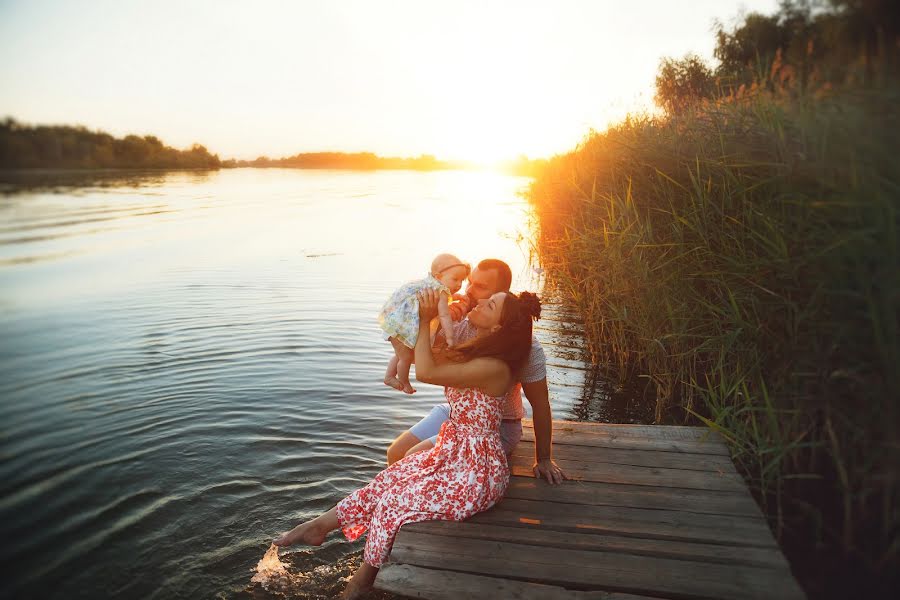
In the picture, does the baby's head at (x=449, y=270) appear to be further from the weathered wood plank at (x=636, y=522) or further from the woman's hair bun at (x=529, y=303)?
the weathered wood plank at (x=636, y=522)

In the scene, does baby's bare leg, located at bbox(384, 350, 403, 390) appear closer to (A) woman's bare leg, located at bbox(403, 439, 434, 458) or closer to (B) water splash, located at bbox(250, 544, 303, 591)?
(A) woman's bare leg, located at bbox(403, 439, 434, 458)

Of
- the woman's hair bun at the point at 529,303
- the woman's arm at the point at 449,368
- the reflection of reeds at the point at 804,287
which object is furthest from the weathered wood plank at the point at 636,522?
the woman's hair bun at the point at 529,303

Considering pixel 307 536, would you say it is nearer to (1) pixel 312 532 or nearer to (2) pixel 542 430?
(1) pixel 312 532

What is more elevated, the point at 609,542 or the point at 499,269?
the point at 499,269

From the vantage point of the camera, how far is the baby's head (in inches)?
113

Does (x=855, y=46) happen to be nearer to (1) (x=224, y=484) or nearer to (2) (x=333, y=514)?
(2) (x=333, y=514)

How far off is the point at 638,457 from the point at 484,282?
1.60 m

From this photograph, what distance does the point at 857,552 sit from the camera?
8.41 feet

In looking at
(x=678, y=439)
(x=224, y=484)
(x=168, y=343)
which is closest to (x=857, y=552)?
(x=678, y=439)

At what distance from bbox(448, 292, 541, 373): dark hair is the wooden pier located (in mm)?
821

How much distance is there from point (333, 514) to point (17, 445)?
3.78 metres

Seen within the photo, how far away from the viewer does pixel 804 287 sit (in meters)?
2.88

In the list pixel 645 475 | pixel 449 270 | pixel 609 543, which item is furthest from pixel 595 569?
pixel 449 270

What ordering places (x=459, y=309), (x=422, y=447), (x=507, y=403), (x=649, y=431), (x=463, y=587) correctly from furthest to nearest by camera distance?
1. (x=649, y=431)
2. (x=507, y=403)
3. (x=422, y=447)
4. (x=459, y=309)
5. (x=463, y=587)
